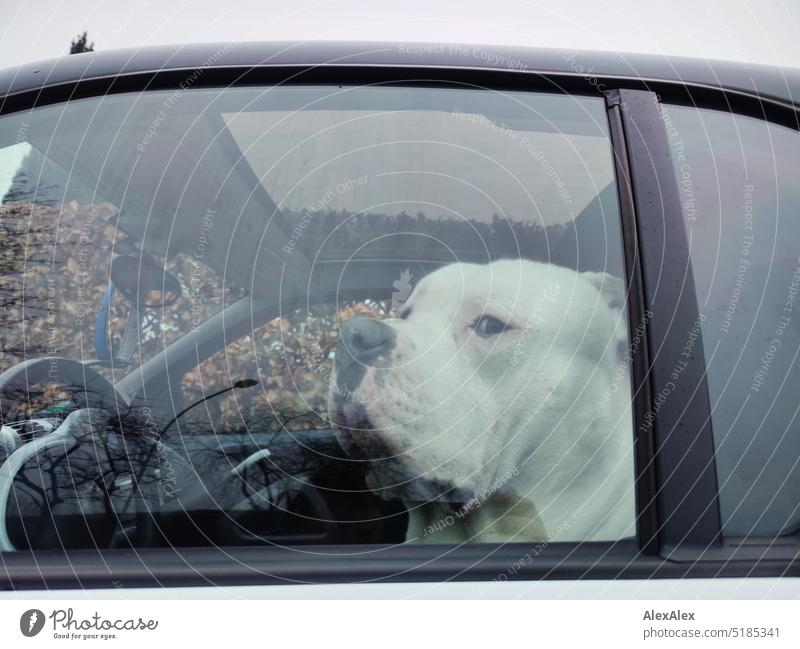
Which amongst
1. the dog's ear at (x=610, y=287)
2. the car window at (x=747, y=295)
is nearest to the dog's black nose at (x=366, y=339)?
the dog's ear at (x=610, y=287)

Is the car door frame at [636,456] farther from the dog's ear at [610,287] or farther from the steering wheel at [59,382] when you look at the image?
the steering wheel at [59,382]

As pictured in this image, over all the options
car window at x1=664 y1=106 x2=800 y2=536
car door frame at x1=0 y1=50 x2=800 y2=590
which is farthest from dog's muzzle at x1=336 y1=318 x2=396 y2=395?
car window at x1=664 y1=106 x2=800 y2=536

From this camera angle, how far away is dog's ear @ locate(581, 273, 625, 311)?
59.1 inches

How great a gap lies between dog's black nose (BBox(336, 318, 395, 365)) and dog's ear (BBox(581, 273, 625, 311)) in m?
0.50

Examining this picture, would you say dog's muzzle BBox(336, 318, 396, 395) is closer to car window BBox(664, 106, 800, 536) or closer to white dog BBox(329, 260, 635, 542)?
white dog BBox(329, 260, 635, 542)

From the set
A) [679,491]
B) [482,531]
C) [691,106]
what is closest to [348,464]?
[482,531]

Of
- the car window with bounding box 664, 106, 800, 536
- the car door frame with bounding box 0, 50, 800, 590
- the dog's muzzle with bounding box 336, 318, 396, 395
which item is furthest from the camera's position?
the dog's muzzle with bounding box 336, 318, 396, 395

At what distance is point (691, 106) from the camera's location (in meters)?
1.54

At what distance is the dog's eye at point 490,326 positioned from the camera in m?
1.88

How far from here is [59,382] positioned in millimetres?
1492

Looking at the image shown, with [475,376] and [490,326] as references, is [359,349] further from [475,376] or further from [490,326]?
[490,326]

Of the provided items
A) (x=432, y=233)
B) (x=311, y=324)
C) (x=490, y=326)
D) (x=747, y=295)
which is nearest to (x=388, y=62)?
(x=432, y=233)

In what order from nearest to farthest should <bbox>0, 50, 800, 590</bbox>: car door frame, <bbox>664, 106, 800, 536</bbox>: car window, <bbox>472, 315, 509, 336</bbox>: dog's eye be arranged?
<bbox>0, 50, 800, 590</bbox>: car door frame < <bbox>664, 106, 800, 536</bbox>: car window < <bbox>472, 315, 509, 336</bbox>: dog's eye
